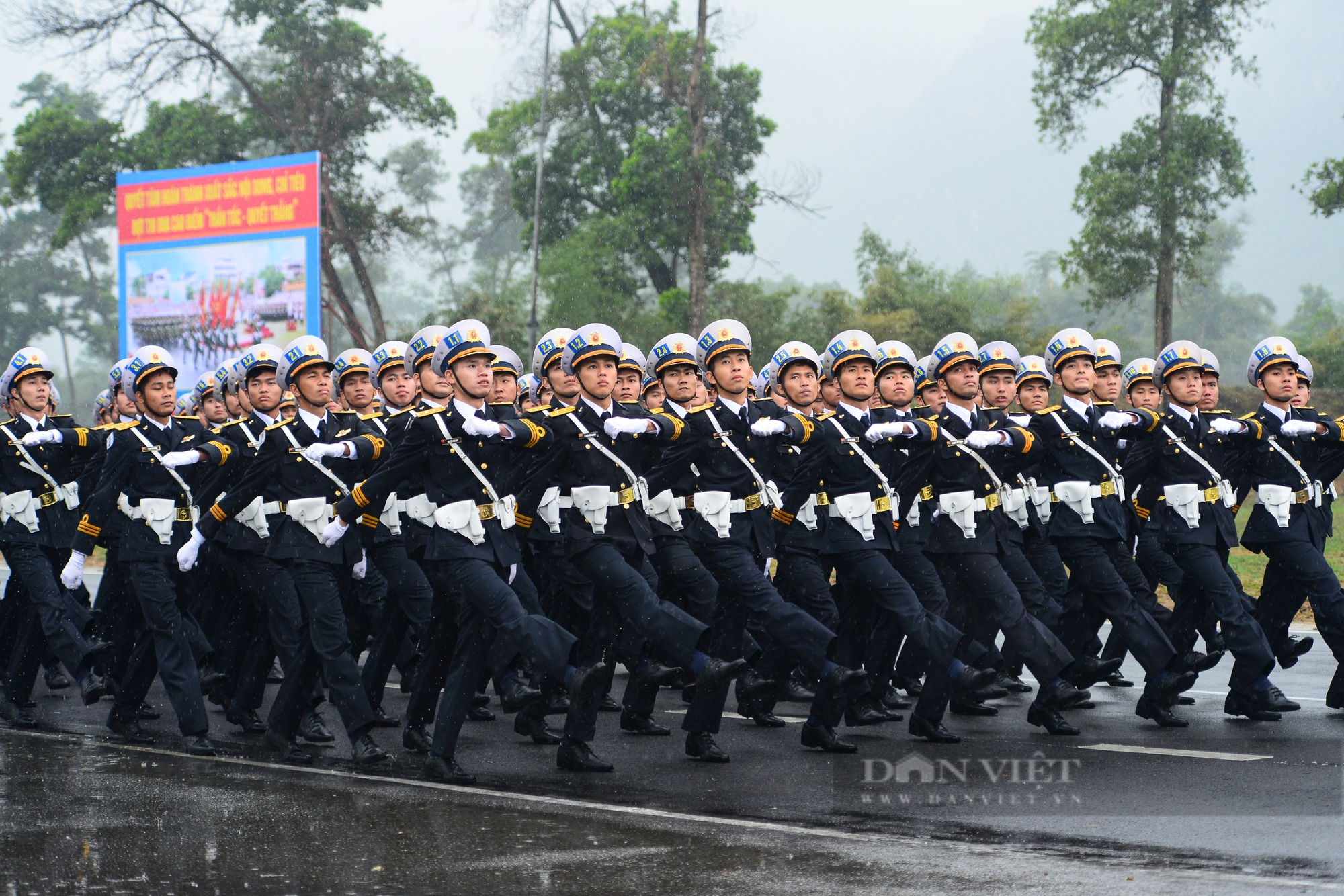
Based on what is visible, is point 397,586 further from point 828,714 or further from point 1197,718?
point 1197,718

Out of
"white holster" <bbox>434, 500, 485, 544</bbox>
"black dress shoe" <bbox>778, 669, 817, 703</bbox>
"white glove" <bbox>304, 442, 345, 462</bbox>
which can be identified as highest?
"white glove" <bbox>304, 442, 345, 462</bbox>

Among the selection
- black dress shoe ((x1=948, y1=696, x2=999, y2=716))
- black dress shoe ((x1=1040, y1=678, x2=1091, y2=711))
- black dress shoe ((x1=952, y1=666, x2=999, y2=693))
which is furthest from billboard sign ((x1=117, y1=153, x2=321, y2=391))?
black dress shoe ((x1=952, y1=666, x2=999, y2=693))

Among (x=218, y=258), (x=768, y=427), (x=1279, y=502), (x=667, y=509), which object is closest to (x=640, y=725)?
(x=667, y=509)

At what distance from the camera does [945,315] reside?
3975 cm

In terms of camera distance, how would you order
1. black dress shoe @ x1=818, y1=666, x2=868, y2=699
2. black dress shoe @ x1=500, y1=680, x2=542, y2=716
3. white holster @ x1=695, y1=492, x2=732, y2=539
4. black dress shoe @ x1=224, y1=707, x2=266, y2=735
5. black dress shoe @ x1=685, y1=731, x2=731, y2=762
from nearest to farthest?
black dress shoe @ x1=818, y1=666, x2=868, y2=699 → black dress shoe @ x1=685, y1=731, x2=731, y2=762 → black dress shoe @ x1=500, y1=680, x2=542, y2=716 → white holster @ x1=695, y1=492, x2=732, y2=539 → black dress shoe @ x1=224, y1=707, x2=266, y2=735

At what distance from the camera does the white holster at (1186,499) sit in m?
9.15

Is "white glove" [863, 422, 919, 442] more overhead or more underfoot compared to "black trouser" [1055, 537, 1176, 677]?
more overhead

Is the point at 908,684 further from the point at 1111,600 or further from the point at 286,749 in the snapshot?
the point at 286,749

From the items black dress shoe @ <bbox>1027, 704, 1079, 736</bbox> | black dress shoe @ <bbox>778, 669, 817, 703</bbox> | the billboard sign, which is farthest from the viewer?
the billboard sign

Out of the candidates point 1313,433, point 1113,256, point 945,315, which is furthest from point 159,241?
point 1313,433

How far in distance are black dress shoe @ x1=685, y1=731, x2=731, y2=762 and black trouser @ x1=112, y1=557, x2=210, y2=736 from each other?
2.49 metres

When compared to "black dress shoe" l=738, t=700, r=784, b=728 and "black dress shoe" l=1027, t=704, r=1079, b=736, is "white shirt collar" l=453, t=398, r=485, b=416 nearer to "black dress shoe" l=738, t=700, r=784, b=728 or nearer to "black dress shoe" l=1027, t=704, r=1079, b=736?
"black dress shoe" l=738, t=700, r=784, b=728

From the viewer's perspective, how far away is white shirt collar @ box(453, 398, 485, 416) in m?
7.55

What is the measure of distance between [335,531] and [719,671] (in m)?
1.98
